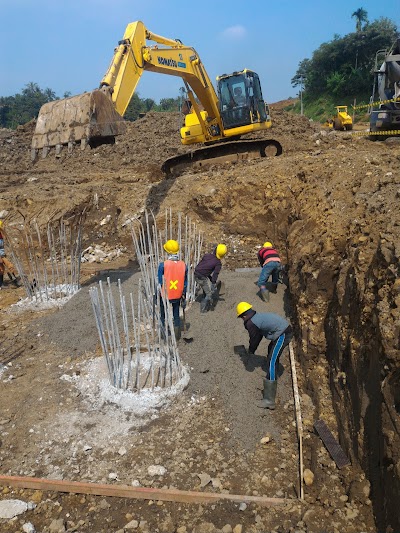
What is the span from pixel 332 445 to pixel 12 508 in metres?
2.92

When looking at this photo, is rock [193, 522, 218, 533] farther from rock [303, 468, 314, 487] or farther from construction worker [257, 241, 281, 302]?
construction worker [257, 241, 281, 302]

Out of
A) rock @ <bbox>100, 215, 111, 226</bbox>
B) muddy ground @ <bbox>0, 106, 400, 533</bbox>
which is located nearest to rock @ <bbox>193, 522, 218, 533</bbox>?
muddy ground @ <bbox>0, 106, 400, 533</bbox>

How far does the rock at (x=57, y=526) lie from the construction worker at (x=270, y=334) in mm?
2293

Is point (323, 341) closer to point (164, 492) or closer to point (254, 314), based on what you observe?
point (254, 314)

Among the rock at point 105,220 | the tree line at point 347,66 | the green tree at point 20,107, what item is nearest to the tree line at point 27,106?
the green tree at point 20,107

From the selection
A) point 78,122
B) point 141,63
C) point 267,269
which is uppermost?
point 141,63

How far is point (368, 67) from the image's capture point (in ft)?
123

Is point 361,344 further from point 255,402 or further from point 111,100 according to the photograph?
point 111,100

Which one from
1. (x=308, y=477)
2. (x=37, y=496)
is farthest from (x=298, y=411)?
(x=37, y=496)

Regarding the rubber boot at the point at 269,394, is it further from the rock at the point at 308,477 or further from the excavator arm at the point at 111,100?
the excavator arm at the point at 111,100

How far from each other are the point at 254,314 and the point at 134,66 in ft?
17.3

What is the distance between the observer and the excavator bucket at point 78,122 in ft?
20.3

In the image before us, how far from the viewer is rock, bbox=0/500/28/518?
3.45 metres

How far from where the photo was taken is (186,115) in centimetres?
1297
